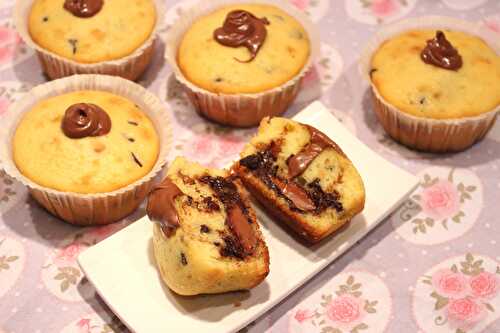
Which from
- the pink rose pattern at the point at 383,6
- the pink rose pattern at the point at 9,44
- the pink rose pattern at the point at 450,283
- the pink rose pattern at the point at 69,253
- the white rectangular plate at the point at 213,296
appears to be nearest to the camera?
the white rectangular plate at the point at 213,296

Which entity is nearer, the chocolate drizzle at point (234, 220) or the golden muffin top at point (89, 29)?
the chocolate drizzle at point (234, 220)

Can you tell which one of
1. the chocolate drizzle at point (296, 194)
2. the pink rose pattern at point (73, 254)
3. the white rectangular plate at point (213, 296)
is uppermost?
the chocolate drizzle at point (296, 194)

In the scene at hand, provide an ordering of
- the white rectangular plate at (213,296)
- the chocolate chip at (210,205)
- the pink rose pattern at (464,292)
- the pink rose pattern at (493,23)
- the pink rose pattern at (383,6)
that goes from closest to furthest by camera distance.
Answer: the white rectangular plate at (213,296)
the chocolate chip at (210,205)
the pink rose pattern at (464,292)
the pink rose pattern at (493,23)
the pink rose pattern at (383,6)

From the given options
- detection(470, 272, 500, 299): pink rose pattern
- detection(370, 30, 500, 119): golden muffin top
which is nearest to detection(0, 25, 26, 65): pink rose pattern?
detection(370, 30, 500, 119): golden muffin top

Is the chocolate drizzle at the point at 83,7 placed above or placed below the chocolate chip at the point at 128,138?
above

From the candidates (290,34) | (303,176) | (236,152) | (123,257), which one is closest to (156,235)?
(123,257)

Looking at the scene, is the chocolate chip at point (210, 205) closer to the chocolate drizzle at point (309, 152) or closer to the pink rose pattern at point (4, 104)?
the chocolate drizzle at point (309, 152)

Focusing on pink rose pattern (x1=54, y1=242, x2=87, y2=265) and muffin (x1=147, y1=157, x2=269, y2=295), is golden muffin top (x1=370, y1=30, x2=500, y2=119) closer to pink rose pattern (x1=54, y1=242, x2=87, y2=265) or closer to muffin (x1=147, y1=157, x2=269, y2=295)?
muffin (x1=147, y1=157, x2=269, y2=295)

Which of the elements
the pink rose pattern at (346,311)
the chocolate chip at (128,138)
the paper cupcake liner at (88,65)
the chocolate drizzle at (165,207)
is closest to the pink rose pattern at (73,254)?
the chocolate chip at (128,138)
